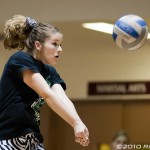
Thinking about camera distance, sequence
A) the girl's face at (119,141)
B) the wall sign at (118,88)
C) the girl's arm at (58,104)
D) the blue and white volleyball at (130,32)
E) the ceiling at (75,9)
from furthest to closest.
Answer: the wall sign at (118,88)
the girl's face at (119,141)
the ceiling at (75,9)
the blue and white volleyball at (130,32)
the girl's arm at (58,104)

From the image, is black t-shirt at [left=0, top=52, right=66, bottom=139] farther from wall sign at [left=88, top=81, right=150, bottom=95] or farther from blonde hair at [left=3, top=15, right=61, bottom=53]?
wall sign at [left=88, top=81, right=150, bottom=95]

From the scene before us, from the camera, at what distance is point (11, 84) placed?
106 inches

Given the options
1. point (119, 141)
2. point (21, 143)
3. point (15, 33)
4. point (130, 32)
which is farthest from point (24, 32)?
point (119, 141)

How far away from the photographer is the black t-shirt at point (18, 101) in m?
2.65

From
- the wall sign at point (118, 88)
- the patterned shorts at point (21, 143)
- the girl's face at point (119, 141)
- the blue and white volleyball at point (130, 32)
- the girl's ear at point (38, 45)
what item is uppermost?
the girl's ear at point (38, 45)

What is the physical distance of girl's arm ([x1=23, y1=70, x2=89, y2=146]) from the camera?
8.10 ft

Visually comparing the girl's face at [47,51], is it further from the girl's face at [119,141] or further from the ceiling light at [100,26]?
the girl's face at [119,141]

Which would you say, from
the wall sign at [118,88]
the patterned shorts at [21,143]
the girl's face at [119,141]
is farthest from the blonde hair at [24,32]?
the wall sign at [118,88]

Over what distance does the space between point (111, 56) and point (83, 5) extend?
1563 mm

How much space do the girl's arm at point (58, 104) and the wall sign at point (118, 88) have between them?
16.1ft

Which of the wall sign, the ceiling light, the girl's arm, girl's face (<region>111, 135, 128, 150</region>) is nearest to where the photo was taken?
the girl's arm

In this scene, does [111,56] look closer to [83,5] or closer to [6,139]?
[83,5]

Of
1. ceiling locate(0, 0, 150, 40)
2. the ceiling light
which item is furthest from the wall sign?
ceiling locate(0, 0, 150, 40)

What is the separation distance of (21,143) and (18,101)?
7.6 inches
